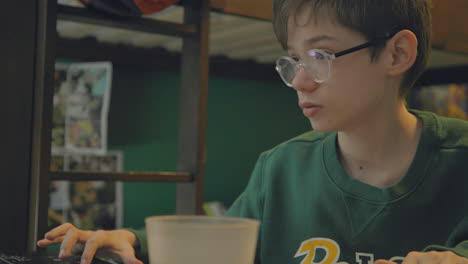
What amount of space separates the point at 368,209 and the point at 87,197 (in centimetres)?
200

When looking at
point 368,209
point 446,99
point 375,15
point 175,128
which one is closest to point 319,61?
point 375,15

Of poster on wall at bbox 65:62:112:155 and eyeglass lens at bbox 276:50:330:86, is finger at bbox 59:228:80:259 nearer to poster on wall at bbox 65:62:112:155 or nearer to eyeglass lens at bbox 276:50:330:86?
eyeglass lens at bbox 276:50:330:86

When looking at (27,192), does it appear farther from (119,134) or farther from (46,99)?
(119,134)

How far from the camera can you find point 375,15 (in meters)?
0.93

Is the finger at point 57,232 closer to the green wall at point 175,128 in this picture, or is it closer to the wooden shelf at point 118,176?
the wooden shelf at point 118,176

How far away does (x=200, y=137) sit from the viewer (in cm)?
161

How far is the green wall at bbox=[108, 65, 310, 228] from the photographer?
2.87m

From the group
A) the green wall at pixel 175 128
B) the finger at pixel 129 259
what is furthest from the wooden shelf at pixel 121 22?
the green wall at pixel 175 128

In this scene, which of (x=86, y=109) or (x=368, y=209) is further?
(x=86, y=109)

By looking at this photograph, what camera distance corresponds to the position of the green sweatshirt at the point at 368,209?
91 centimetres

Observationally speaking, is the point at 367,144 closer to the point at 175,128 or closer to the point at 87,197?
the point at 87,197

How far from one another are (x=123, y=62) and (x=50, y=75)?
1.54 m

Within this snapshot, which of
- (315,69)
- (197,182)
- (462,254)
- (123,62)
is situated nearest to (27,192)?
(197,182)

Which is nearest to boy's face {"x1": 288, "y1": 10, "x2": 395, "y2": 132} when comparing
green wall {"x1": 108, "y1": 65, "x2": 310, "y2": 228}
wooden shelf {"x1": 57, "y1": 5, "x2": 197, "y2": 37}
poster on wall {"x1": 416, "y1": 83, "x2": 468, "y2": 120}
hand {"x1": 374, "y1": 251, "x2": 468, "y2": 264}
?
hand {"x1": 374, "y1": 251, "x2": 468, "y2": 264}
